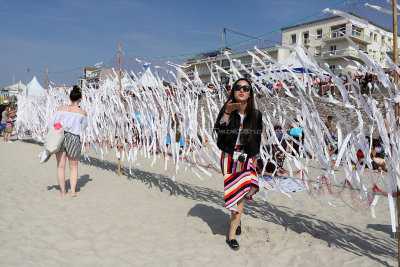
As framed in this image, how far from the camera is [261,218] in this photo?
136 inches

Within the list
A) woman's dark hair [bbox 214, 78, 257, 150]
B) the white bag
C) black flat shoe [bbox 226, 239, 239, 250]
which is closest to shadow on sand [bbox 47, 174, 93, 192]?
the white bag

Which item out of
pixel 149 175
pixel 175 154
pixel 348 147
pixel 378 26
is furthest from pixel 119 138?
pixel 378 26

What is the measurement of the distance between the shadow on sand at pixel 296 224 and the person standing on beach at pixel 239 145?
0.63 meters

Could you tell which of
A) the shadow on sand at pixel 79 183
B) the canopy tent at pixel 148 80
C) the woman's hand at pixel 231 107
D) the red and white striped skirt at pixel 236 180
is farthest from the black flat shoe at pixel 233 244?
the canopy tent at pixel 148 80

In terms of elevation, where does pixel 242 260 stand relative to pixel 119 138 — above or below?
below

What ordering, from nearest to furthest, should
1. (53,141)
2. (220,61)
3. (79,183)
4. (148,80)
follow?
(53,141), (79,183), (148,80), (220,61)

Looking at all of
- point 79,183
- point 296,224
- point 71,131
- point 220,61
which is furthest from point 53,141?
point 220,61

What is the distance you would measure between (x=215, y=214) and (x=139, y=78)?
287 cm

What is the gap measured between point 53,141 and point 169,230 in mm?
1886

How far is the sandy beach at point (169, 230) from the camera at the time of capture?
2438 millimetres

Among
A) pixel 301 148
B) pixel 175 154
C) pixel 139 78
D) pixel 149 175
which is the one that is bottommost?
pixel 149 175

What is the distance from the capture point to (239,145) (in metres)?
2.61

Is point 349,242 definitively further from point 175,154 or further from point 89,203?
point 89,203

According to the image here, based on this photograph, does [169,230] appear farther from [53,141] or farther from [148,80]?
[148,80]
